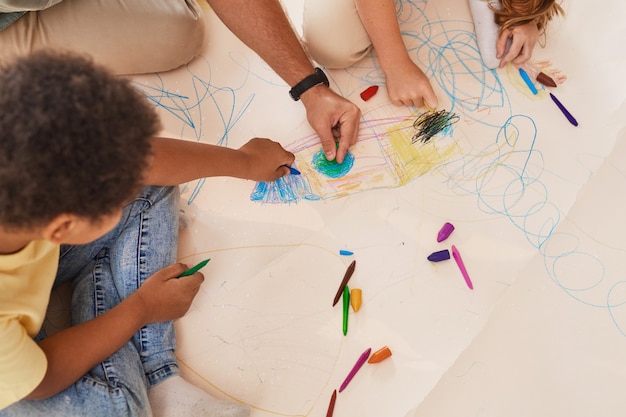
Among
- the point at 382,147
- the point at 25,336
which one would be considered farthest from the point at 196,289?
the point at 382,147

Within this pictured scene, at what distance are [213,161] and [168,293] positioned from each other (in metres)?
0.21

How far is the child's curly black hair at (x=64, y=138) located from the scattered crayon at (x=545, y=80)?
75 centimetres

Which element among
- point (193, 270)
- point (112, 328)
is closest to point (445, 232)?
point (193, 270)

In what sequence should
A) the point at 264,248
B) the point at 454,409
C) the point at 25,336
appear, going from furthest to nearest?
1. the point at 264,248
2. the point at 454,409
3. the point at 25,336

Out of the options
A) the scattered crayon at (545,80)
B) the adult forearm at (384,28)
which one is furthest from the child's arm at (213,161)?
the scattered crayon at (545,80)

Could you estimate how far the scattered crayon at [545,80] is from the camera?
3.39 ft

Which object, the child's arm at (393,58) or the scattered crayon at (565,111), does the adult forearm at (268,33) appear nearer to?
the child's arm at (393,58)

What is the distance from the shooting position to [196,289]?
899 millimetres

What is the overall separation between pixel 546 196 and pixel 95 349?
73cm

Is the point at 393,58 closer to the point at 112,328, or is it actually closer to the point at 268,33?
the point at 268,33

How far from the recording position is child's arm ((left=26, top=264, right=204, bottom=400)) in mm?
724

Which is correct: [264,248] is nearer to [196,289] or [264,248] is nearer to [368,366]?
[196,289]

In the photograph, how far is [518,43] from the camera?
3.38 feet

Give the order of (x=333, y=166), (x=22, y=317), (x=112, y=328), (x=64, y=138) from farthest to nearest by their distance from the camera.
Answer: (x=333, y=166), (x=112, y=328), (x=22, y=317), (x=64, y=138)
